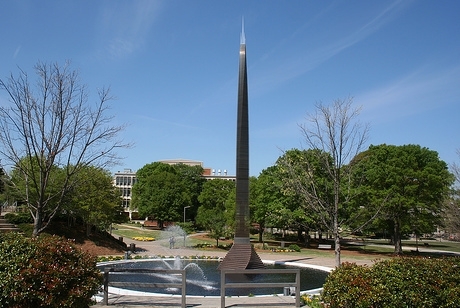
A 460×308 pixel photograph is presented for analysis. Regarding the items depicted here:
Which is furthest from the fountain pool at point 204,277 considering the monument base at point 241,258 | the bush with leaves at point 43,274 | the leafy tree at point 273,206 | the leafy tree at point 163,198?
the leafy tree at point 163,198

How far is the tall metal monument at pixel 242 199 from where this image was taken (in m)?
19.8

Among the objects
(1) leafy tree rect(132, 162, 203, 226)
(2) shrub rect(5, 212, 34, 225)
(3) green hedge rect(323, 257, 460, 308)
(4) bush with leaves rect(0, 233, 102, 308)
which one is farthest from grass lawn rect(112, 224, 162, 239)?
(3) green hedge rect(323, 257, 460, 308)

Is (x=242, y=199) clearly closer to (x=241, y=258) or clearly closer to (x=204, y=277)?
(x=241, y=258)

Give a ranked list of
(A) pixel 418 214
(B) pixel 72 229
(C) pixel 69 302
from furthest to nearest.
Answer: (A) pixel 418 214
(B) pixel 72 229
(C) pixel 69 302

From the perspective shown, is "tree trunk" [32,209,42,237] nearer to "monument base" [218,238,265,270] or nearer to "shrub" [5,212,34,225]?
"monument base" [218,238,265,270]

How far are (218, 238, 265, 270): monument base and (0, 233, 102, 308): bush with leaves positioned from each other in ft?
37.5

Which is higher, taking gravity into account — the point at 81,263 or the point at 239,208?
the point at 239,208

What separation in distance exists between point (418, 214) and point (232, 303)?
28577mm

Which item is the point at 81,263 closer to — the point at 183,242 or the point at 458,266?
the point at 458,266

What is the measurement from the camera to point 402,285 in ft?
27.7

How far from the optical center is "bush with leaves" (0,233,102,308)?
7848 mm

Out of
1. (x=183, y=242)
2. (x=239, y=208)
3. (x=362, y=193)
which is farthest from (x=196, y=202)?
(x=239, y=208)

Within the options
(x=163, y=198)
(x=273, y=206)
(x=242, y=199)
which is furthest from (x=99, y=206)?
(x=163, y=198)

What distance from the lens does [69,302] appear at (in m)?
8.16
